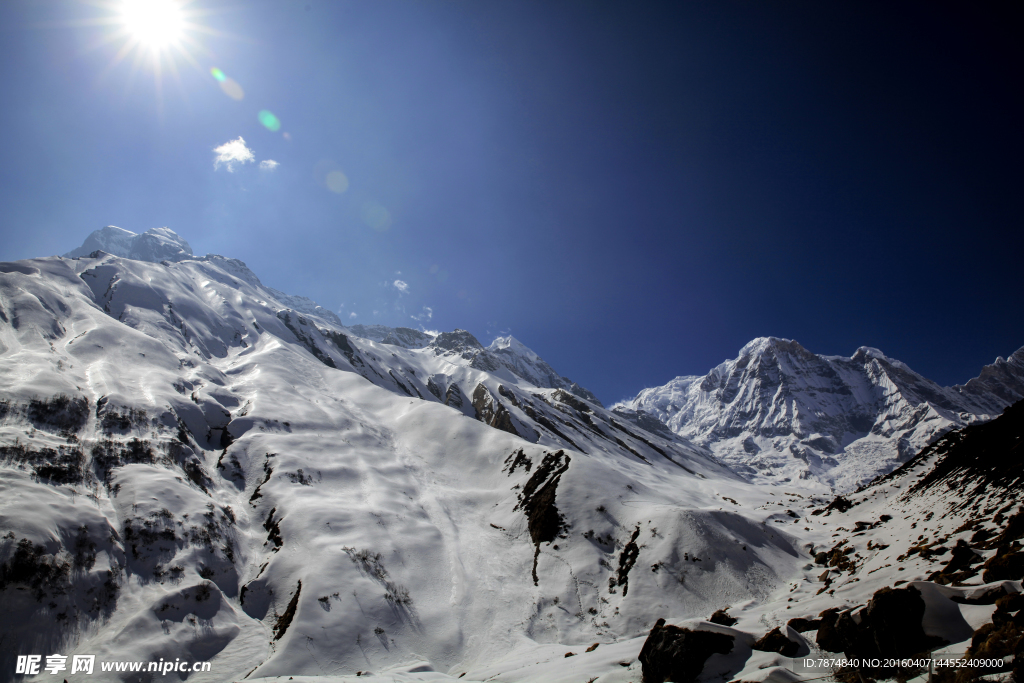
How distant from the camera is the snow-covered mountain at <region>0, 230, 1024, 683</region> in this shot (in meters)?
18.9

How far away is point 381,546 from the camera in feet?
105

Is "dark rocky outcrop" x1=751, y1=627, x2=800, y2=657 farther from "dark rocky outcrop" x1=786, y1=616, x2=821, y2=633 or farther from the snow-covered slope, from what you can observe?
the snow-covered slope

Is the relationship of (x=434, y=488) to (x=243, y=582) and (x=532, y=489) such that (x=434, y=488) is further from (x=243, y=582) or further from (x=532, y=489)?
(x=243, y=582)

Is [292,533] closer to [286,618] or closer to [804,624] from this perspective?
[286,618]

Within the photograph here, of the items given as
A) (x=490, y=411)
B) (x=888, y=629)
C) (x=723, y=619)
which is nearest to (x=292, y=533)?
(x=723, y=619)

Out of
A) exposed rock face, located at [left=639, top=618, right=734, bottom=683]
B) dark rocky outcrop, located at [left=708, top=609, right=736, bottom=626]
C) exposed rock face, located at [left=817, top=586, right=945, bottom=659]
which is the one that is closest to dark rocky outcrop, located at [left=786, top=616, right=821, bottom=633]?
exposed rock face, located at [left=817, top=586, right=945, bottom=659]

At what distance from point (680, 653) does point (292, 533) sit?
29777mm

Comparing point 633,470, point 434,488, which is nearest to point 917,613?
point 434,488

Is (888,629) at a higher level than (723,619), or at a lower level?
higher

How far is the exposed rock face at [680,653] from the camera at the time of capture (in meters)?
13.0

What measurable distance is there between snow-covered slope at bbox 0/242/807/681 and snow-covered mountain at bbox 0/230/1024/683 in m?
0.17

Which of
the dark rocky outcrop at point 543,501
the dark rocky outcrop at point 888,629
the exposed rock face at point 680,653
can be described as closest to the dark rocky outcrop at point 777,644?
the exposed rock face at point 680,653

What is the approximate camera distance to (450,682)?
19.9 metres

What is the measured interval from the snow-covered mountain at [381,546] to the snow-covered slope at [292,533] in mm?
168
